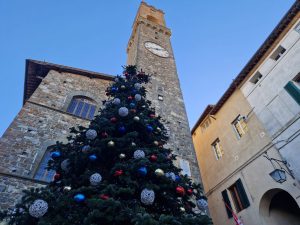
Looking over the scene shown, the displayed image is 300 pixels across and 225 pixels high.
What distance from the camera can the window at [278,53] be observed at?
387 inches

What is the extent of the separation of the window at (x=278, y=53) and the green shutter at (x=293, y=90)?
1.93m

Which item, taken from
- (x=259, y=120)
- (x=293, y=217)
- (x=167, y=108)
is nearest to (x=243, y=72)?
(x=259, y=120)

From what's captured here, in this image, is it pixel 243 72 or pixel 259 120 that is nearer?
pixel 259 120

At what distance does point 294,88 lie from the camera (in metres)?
8.42

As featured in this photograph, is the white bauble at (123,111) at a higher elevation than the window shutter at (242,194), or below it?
below

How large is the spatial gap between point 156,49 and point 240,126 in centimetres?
914

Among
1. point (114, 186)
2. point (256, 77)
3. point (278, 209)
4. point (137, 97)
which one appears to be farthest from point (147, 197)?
point (256, 77)

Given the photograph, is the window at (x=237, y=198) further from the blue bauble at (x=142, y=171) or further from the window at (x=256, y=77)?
the blue bauble at (x=142, y=171)

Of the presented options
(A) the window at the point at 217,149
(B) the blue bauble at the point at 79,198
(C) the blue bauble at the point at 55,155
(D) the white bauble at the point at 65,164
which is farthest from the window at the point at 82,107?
(A) the window at the point at 217,149

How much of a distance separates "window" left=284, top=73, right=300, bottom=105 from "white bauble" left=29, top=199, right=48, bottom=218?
8.97m

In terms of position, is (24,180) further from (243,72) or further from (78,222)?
(243,72)

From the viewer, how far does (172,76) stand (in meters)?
14.9

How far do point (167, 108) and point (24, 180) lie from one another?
24.0ft

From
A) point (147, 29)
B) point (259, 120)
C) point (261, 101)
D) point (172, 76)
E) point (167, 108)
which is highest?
point (147, 29)
